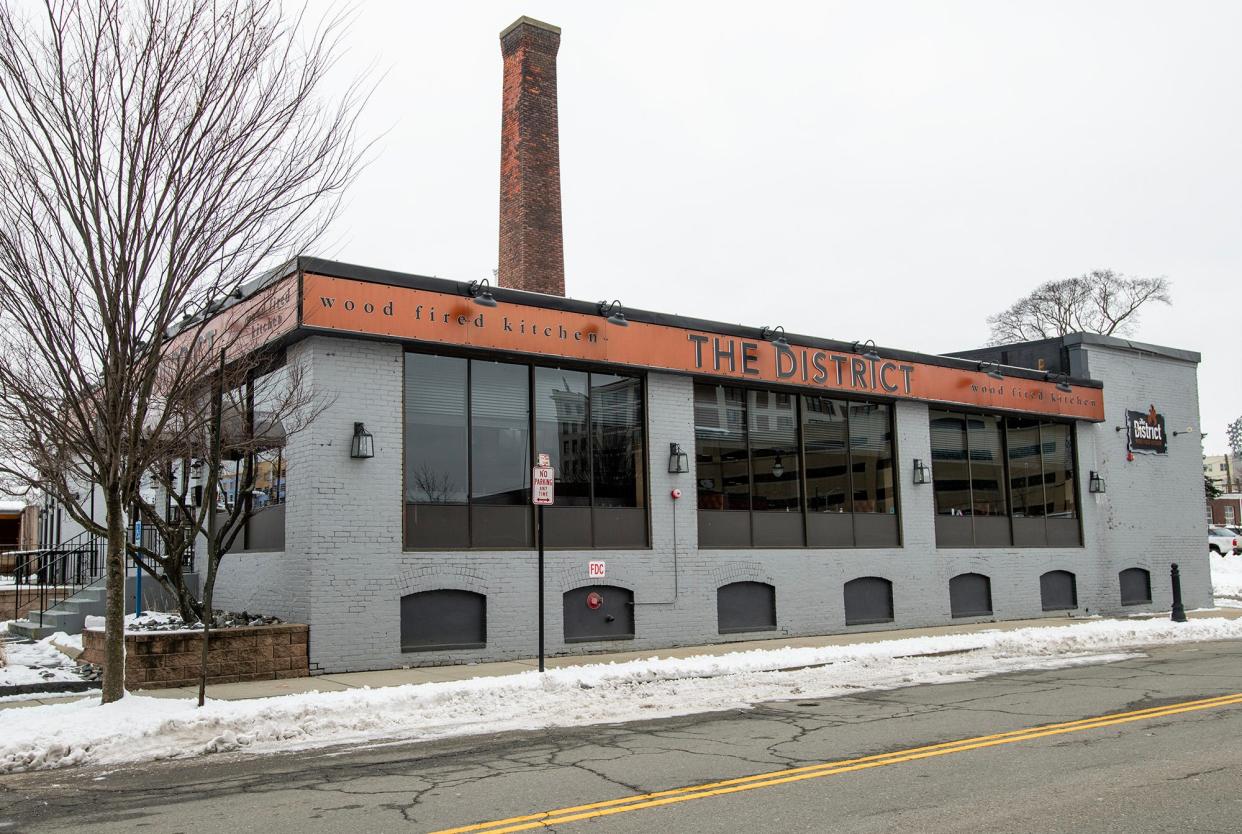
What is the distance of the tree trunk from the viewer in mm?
10945

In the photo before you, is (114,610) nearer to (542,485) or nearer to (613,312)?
(542,485)

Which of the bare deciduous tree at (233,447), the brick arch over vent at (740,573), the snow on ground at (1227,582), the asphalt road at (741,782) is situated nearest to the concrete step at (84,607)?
the bare deciduous tree at (233,447)

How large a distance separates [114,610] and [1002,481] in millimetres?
20573

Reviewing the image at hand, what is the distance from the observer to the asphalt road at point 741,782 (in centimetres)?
672

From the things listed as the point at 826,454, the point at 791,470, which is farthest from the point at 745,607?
the point at 826,454

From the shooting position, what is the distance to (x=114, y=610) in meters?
11.0

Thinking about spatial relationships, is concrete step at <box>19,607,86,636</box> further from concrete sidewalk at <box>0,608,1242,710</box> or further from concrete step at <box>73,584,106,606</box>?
concrete sidewalk at <box>0,608,1242,710</box>

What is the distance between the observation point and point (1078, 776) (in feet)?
25.5

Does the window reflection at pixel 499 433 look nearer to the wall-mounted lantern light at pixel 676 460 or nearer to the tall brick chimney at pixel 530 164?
the wall-mounted lantern light at pixel 676 460

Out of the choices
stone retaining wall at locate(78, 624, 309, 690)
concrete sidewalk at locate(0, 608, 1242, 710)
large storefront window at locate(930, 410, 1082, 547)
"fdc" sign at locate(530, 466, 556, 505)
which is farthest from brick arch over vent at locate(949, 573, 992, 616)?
stone retaining wall at locate(78, 624, 309, 690)

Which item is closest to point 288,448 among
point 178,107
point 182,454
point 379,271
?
point 182,454

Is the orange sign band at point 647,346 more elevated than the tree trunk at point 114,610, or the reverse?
the orange sign band at point 647,346

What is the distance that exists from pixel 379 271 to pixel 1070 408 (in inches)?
737

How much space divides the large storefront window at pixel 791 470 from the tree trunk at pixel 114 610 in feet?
35.7
